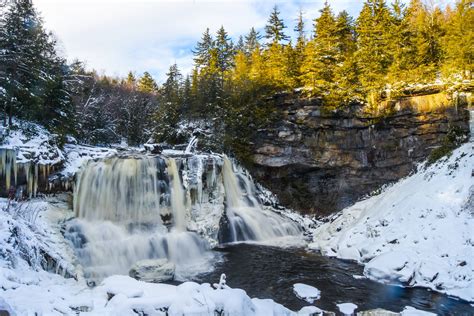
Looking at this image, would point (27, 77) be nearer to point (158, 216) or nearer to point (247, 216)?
point (158, 216)

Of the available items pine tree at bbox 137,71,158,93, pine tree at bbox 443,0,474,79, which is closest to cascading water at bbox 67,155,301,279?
pine tree at bbox 443,0,474,79

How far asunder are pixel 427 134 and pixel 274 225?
1131 centimetres

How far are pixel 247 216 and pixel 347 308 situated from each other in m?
10.4

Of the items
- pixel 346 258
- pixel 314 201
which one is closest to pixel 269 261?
pixel 346 258

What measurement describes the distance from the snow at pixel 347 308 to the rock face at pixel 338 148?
13963 millimetres

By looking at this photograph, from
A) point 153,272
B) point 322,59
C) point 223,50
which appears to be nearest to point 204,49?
point 223,50

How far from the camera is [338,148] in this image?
2219 cm

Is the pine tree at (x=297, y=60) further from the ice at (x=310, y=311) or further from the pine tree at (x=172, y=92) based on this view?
the ice at (x=310, y=311)

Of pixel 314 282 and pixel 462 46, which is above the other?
pixel 462 46

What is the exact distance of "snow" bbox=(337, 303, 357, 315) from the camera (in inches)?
333

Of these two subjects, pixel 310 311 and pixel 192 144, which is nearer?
pixel 310 311

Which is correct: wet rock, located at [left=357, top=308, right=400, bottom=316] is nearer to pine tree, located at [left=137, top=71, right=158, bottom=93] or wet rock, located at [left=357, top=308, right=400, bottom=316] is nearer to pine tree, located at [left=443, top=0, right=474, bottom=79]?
pine tree, located at [left=443, top=0, right=474, bottom=79]

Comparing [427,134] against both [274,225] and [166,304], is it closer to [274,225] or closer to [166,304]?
[274,225]

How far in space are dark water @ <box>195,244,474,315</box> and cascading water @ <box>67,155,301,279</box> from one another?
161cm
